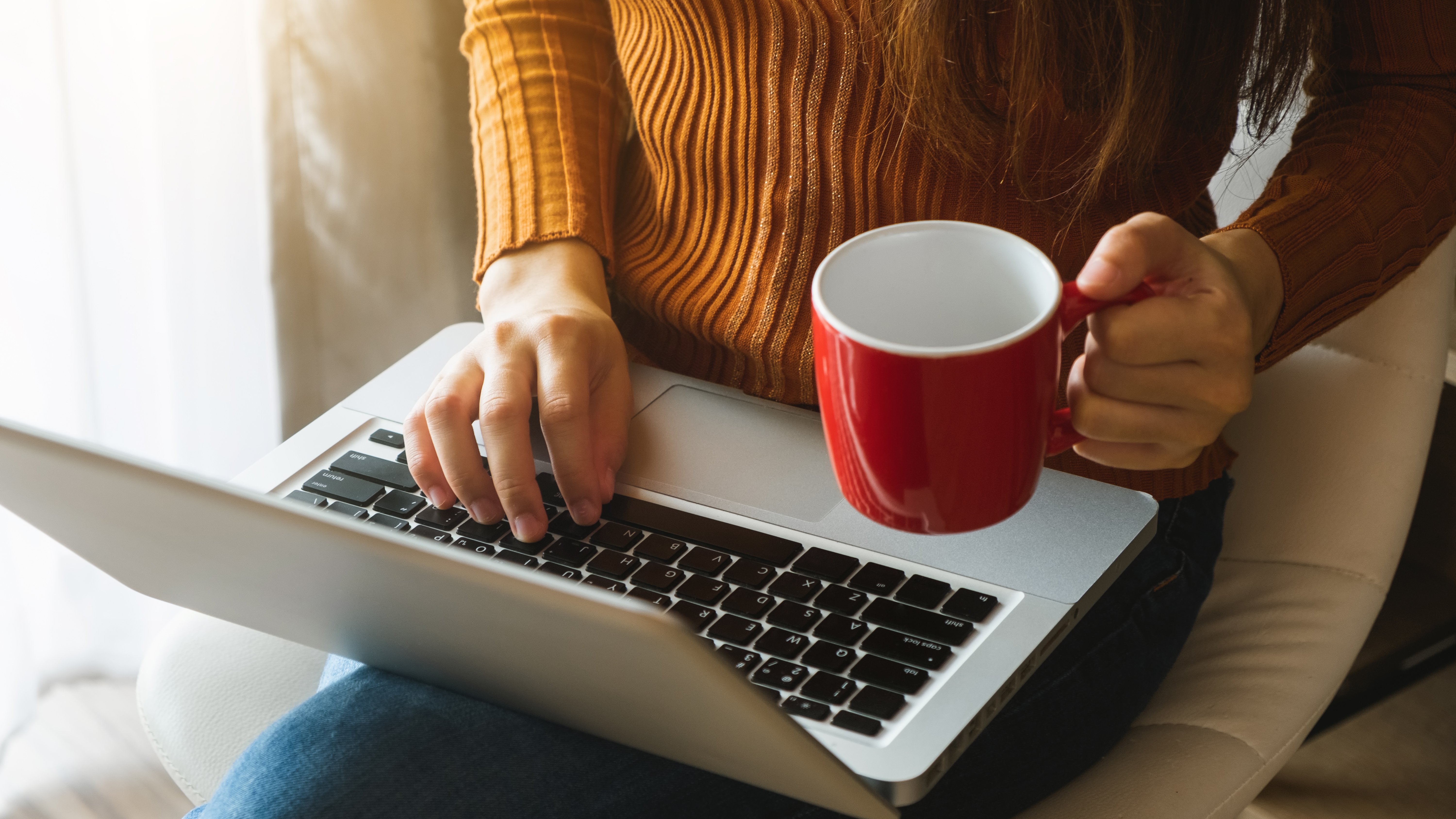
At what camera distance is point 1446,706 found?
1.32m

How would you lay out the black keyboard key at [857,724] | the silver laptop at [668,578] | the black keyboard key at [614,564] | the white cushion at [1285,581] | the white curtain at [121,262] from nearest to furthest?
the silver laptop at [668,578] → the black keyboard key at [857,724] → the black keyboard key at [614,564] → the white cushion at [1285,581] → the white curtain at [121,262]

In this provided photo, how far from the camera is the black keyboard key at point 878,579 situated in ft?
2.06

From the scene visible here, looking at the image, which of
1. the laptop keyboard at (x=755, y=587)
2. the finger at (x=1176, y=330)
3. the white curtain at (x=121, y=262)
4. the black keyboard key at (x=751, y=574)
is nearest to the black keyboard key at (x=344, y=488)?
the laptop keyboard at (x=755, y=587)

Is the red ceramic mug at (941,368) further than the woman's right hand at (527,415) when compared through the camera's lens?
No

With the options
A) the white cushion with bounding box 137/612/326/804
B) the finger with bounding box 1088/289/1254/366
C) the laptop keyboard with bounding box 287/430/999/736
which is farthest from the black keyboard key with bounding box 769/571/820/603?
the white cushion with bounding box 137/612/326/804

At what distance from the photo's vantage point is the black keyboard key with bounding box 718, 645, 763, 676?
592mm

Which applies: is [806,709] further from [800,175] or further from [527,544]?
[800,175]

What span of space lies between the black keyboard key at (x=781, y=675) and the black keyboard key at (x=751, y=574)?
58 millimetres

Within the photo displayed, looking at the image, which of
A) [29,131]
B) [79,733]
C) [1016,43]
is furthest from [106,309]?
[1016,43]

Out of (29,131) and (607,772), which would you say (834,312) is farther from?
(29,131)

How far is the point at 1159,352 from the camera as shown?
0.50 metres

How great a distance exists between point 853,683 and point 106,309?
3.18 feet

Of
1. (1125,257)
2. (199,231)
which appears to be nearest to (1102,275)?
(1125,257)

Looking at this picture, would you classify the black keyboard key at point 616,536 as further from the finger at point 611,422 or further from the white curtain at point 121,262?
the white curtain at point 121,262
